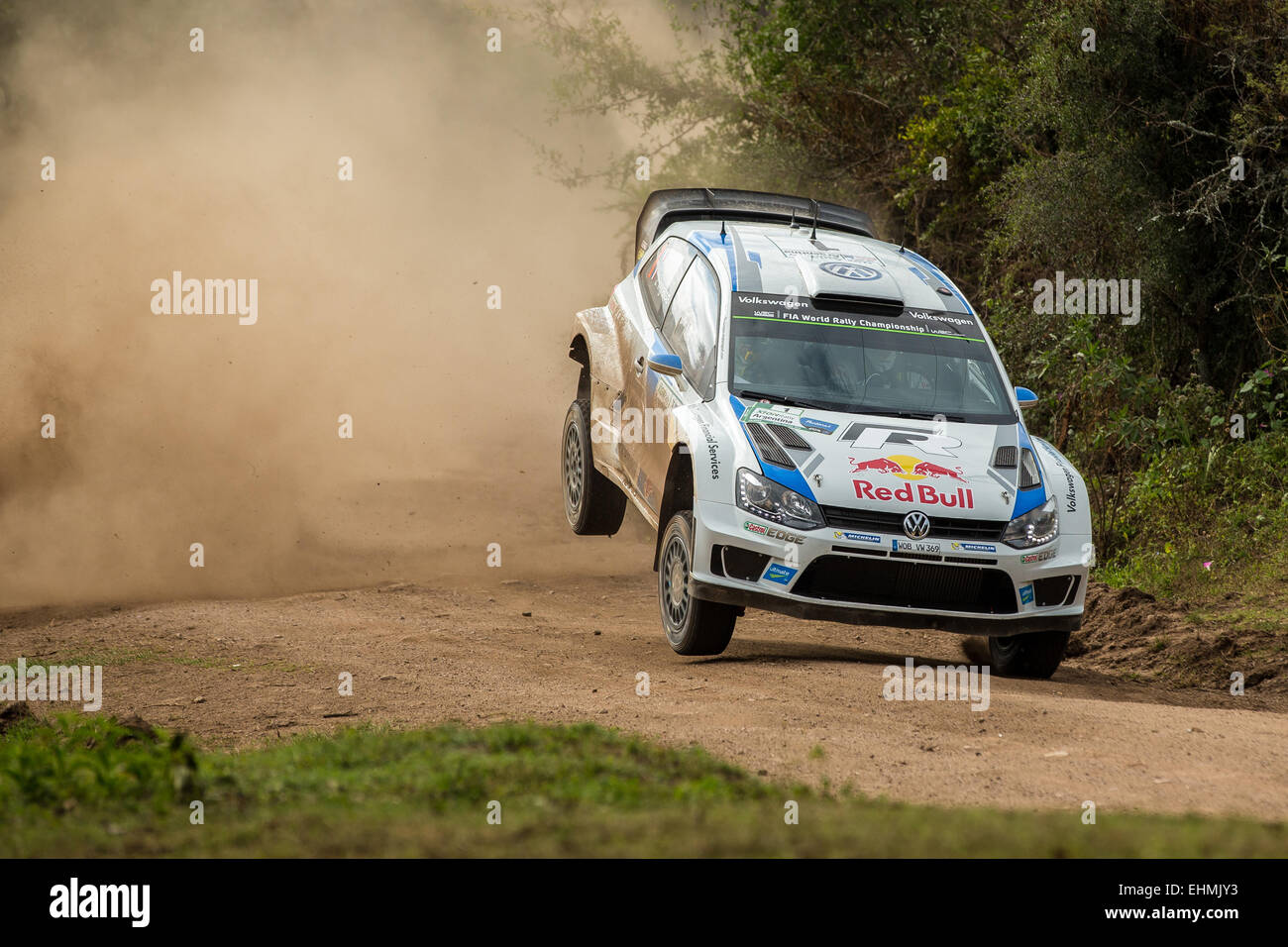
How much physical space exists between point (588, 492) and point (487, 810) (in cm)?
594

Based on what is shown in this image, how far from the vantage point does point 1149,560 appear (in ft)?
36.4

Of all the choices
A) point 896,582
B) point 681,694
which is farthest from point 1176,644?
point 681,694

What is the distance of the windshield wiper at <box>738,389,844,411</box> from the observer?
25.4ft

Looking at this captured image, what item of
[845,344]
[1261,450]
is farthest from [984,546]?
[1261,450]

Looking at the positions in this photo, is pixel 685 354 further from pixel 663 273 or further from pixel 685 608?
pixel 685 608

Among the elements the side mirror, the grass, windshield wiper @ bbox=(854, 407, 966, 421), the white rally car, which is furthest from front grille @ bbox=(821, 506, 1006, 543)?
the grass

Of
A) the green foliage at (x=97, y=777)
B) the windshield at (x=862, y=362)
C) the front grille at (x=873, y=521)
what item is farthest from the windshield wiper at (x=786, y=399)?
the green foliage at (x=97, y=777)

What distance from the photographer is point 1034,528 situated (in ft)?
24.2

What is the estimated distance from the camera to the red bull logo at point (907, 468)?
7.23m

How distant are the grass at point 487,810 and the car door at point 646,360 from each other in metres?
3.31

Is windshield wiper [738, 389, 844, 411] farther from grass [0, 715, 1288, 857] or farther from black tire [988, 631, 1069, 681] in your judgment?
grass [0, 715, 1288, 857]

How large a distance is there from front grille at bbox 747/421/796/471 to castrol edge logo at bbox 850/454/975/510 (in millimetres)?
358

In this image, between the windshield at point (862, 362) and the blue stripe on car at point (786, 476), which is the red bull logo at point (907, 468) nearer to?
the blue stripe on car at point (786, 476)

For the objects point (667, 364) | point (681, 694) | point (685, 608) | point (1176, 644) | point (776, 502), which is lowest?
point (681, 694)
